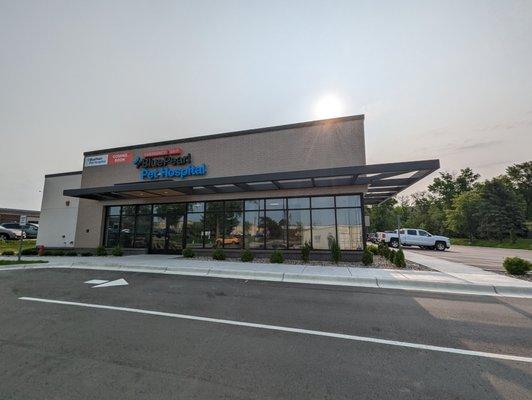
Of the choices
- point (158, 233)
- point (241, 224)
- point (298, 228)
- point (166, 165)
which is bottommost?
point (158, 233)

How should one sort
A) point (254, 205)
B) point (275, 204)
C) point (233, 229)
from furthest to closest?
point (233, 229) → point (254, 205) → point (275, 204)

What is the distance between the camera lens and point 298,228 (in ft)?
51.3

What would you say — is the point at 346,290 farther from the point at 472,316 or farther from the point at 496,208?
the point at 496,208

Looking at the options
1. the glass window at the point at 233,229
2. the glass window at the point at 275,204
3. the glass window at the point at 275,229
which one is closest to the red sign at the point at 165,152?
the glass window at the point at 233,229

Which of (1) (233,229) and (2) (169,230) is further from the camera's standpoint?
(2) (169,230)

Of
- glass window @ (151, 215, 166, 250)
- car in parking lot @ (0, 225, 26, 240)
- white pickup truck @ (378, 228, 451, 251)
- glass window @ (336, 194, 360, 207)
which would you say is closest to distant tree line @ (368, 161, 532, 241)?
white pickup truck @ (378, 228, 451, 251)

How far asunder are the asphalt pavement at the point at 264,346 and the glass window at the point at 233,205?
927 cm

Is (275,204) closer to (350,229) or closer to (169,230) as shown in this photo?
(350,229)

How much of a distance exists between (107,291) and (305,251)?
8968 mm

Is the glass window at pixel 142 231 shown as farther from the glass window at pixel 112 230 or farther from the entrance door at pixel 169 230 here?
the glass window at pixel 112 230

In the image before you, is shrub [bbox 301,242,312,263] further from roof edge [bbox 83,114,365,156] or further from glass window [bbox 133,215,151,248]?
glass window [bbox 133,215,151,248]

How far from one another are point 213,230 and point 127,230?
23.0ft

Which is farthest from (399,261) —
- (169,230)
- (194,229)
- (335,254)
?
(169,230)

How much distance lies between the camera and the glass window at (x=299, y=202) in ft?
51.6
